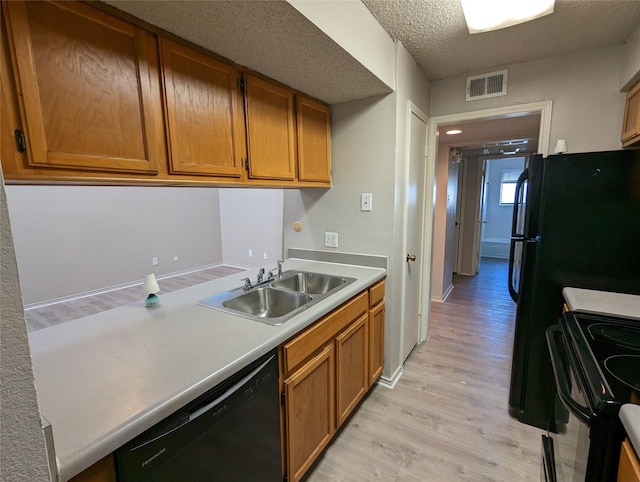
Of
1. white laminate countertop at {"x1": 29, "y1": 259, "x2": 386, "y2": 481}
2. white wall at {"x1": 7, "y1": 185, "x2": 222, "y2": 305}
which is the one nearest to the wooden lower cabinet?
white laminate countertop at {"x1": 29, "y1": 259, "x2": 386, "y2": 481}

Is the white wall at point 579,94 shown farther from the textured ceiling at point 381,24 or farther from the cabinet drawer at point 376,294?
the cabinet drawer at point 376,294

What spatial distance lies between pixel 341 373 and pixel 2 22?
187cm

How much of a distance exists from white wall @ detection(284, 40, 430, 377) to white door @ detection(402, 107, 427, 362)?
13cm

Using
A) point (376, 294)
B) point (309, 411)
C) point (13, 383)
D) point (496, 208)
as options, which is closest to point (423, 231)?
point (376, 294)

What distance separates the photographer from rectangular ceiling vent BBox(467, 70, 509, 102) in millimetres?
2270

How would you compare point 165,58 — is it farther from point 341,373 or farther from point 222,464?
point 341,373

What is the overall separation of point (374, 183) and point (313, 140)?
0.51 m

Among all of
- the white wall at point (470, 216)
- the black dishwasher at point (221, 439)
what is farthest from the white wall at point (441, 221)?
the black dishwasher at point (221, 439)

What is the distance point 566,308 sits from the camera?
1.65m

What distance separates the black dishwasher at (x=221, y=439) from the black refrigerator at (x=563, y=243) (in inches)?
54.7

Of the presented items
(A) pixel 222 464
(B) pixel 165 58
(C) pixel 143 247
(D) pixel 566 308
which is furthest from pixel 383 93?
(C) pixel 143 247

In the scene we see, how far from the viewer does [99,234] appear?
15.2 ft

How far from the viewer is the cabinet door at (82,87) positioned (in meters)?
0.88

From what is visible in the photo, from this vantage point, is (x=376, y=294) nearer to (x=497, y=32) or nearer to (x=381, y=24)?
(x=381, y=24)
